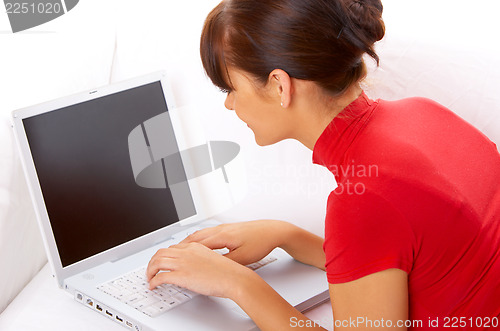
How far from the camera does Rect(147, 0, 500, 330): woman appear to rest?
72 cm

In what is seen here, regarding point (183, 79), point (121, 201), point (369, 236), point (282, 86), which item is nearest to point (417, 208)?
point (369, 236)

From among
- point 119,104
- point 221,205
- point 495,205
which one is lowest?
point 221,205

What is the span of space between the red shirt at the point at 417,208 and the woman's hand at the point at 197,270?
0.17 meters

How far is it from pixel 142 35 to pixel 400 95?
579mm

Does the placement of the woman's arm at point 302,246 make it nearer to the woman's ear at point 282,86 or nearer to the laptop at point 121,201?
the laptop at point 121,201

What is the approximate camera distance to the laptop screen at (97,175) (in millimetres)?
1008

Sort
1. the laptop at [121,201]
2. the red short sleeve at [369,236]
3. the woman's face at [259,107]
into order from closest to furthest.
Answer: the red short sleeve at [369,236] → the woman's face at [259,107] → the laptop at [121,201]

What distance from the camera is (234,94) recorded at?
0.86 meters

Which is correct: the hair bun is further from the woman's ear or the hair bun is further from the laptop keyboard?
the laptop keyboard

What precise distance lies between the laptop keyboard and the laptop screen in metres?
0.09

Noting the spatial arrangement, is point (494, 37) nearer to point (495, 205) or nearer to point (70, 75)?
point (495, 205)

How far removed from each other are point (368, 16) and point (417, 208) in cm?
25

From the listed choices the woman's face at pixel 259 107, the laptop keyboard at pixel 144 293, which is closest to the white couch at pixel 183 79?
the laptop keyboard at pixel 144 293

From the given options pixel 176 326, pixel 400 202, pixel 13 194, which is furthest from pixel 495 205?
pixel 13 194
